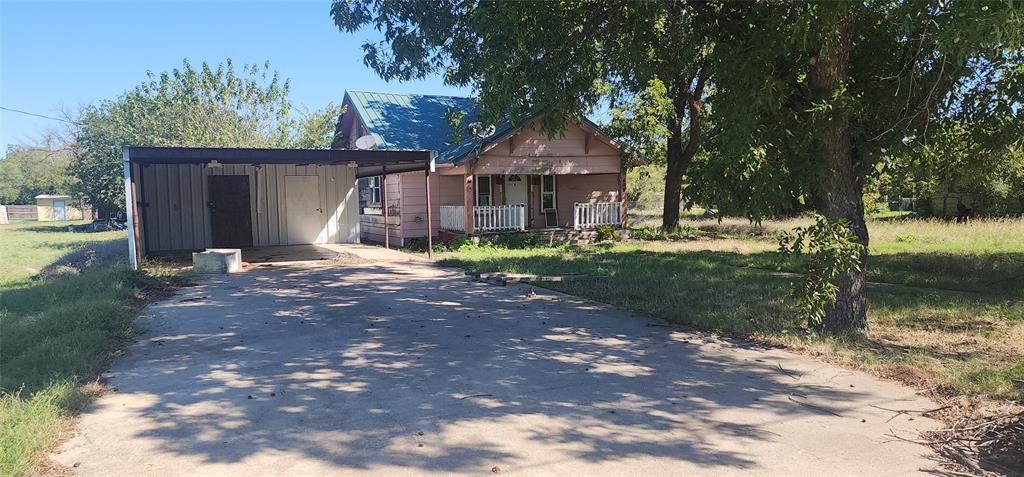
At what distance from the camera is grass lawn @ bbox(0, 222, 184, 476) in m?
4.21

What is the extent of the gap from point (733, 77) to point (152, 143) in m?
28.6

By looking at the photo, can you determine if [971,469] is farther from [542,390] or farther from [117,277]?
[117,277]

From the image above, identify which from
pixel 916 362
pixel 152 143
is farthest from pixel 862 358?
pixel 152 143

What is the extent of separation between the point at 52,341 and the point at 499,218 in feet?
45.0

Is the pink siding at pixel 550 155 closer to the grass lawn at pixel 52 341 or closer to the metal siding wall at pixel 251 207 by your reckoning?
the metal siding wall at pixel 251 207

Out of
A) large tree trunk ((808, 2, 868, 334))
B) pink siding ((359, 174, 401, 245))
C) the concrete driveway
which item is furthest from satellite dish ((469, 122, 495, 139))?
large tree trunk ((808, 2, 868, 334))

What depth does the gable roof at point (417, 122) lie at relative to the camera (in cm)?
1902

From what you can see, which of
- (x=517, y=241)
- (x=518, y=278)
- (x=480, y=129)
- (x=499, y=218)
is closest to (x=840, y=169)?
(x=518, y=278)

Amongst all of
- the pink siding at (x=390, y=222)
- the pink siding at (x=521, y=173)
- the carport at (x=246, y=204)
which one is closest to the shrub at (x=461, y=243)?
the pink siding at (x=521, y=173)

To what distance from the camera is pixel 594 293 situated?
10055 millimetres

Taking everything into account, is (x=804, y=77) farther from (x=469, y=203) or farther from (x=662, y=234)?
(x=662, y=234)

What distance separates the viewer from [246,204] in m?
18.6

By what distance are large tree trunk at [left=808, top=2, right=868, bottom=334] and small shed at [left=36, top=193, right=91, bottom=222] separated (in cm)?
7056

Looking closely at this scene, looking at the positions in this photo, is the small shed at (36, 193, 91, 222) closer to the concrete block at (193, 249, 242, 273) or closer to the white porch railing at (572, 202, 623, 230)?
the concrete block at (193, 249, 242, 273)
